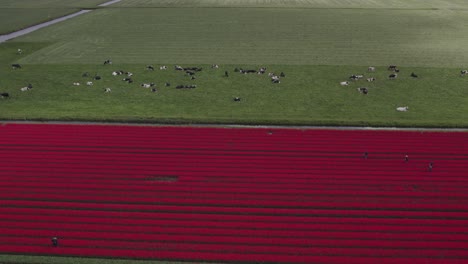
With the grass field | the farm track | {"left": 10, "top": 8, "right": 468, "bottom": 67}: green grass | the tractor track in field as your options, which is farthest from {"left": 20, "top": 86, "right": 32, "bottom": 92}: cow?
the tractor track in field

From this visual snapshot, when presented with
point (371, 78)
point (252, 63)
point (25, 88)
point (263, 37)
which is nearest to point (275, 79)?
point (252, 63)

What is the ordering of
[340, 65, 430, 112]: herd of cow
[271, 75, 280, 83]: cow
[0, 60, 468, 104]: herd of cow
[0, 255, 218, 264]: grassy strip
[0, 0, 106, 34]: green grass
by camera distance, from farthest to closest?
[0, 0, 106, 34]: green grass
[271, 75, 280, 83]: cow
[0, 60, 468, 104]: herd of cow
[340, 65, 430, 112]: herd of cow
[0, 255, 218, 264]: grassy strip

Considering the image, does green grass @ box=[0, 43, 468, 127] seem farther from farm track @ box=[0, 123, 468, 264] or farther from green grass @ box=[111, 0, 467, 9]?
green grass @ box=[111, 0, 467, 9]

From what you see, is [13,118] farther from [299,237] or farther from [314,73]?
[314,73]

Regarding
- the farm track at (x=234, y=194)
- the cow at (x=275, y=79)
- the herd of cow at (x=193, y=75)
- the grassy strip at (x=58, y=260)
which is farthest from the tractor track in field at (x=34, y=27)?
the grassy strip at (x=58, y=260)

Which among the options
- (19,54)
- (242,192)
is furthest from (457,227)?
(19,54)

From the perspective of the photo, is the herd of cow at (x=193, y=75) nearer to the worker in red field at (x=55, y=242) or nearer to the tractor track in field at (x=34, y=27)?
the tractor track in field at (x=34, y=27)

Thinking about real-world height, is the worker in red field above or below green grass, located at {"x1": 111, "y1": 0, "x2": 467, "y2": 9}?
below
